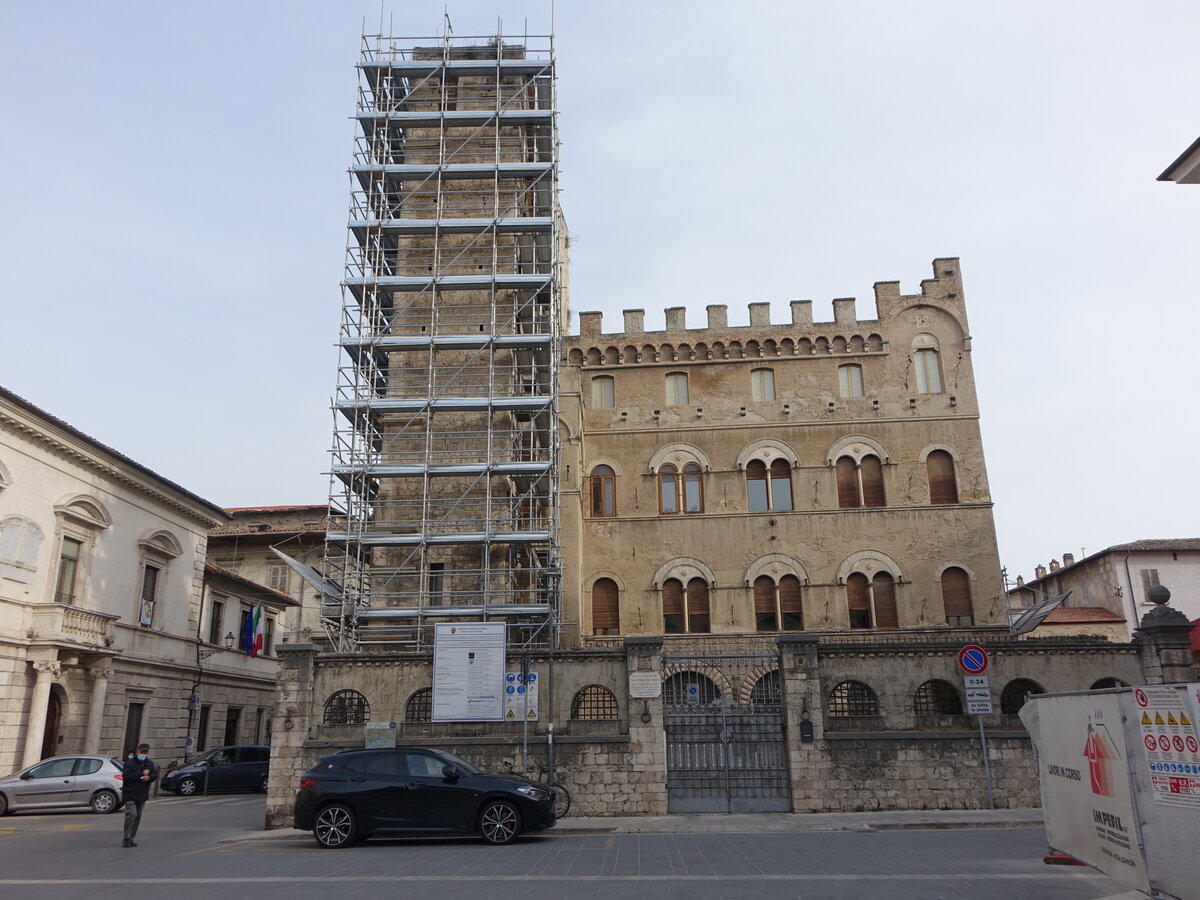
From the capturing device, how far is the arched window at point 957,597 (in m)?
28.7

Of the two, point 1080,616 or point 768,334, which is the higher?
point 768,334

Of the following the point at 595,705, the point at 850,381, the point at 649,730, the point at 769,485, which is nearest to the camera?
the point at 649,730

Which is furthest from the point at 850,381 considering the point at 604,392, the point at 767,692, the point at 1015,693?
the point at 767,692

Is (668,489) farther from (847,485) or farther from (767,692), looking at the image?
(767,692)

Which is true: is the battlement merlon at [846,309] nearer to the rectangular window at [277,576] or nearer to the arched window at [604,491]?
the arched window at [604,491]

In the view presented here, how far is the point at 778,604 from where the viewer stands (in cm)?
2927

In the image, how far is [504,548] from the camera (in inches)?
971

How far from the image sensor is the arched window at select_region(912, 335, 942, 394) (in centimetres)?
3120

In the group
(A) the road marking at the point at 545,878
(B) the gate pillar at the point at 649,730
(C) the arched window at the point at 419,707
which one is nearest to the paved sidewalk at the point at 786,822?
(B) the gate pillar at the point at 649,730

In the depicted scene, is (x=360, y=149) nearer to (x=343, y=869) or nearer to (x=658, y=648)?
(x=658, y=648)

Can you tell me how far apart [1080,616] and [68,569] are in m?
37.8

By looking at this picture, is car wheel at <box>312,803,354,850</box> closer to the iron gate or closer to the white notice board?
the white notice board

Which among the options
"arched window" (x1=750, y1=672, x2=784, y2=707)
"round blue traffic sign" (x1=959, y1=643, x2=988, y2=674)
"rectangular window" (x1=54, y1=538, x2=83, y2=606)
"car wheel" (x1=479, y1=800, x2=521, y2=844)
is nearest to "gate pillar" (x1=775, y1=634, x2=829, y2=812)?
"arched window" (x1=750, y1=672, x2=784, y2=707)

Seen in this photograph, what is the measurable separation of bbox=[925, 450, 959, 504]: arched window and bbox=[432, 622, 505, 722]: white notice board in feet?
60.6
